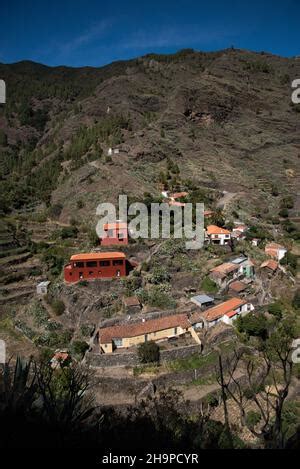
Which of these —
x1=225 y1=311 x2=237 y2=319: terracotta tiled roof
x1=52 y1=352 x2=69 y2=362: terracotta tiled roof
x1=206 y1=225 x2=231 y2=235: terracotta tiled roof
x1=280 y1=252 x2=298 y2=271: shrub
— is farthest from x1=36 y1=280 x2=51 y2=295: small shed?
x1=280 y1=252 x2=298 y2=271: shrub

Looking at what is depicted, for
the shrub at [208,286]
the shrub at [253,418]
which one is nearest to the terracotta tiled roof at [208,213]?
the shrub at [208,286]

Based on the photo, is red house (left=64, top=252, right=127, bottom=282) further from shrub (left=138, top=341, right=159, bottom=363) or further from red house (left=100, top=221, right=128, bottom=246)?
shrub (left=138, top=341, right=159, bottom=363)

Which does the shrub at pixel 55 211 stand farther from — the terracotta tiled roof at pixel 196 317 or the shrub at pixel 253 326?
the shrub at pixel 253 326

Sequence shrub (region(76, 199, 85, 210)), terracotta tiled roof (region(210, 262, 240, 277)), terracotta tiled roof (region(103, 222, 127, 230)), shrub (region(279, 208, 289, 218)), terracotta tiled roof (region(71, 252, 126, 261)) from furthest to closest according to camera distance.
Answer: shrub (region(279, 208, 289, 218)) → shrub (region(76, 199, 85, 210)) → terracotta tiled roof (region(103, 222, 127, 230)) → terracotta tiled roof (region(210, 262, 240, 277)) → terracotta tiled roof (region(71, 252, 126, 261))

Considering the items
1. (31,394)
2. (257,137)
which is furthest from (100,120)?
(31,394)

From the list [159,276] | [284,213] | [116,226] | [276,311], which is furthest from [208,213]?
[276,311]

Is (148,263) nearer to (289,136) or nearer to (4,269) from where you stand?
(4,269)

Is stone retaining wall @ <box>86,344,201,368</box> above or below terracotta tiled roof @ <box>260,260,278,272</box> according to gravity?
below
